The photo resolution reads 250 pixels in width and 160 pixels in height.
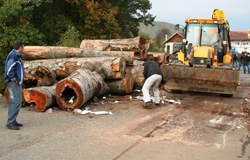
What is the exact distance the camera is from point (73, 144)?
496cm

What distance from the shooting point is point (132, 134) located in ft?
18.5

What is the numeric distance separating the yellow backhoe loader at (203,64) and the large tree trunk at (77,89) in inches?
129

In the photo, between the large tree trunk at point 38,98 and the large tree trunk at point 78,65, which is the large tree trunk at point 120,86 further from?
the large tree trunk at point 38,98

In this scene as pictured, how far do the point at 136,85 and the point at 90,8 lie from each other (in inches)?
482

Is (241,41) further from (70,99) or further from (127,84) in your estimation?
(70,99)

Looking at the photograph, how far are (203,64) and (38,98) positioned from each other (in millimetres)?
6859

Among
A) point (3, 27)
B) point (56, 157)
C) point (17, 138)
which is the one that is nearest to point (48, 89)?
point (17, 138)

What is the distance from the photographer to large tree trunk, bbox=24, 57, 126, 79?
32.1 feet

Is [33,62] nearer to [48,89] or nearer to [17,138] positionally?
[48,89]

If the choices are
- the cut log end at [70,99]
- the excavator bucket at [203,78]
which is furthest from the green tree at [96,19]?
the cut log end at [70,99]

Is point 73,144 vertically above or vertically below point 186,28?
below

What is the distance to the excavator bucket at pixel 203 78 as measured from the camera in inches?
376

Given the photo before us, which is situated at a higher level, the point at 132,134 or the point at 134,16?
the point at 134,16

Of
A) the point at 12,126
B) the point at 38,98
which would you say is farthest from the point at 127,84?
the point at 12,126
